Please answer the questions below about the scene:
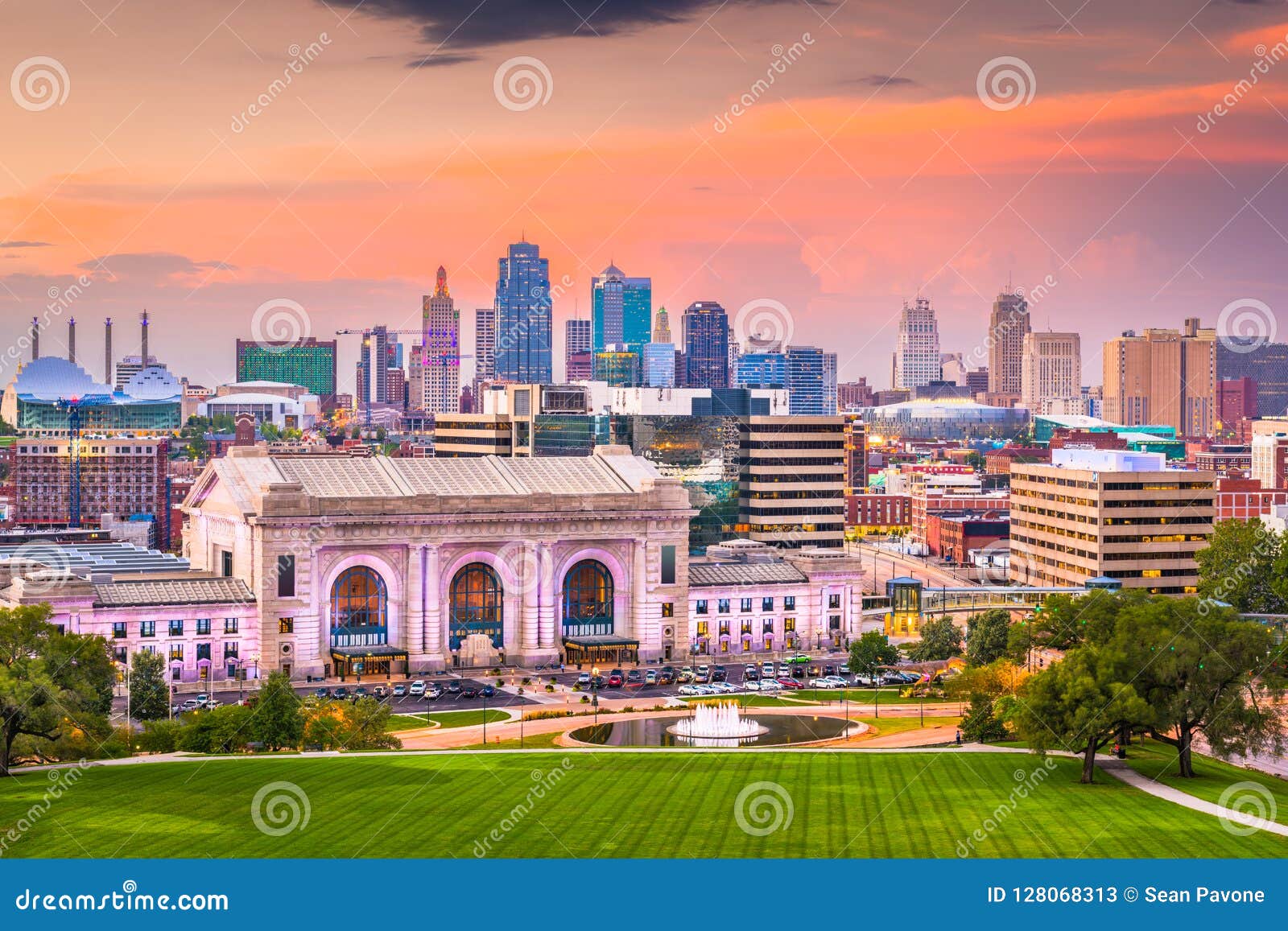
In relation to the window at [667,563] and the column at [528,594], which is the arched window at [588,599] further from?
the window at [667,563]

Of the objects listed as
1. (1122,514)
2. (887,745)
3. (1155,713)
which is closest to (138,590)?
(887,745)

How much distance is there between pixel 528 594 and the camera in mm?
136625

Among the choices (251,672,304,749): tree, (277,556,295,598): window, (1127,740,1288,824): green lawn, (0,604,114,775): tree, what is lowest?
(1127,740,1288,824): green lawn

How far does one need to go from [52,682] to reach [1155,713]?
4832 centimetres

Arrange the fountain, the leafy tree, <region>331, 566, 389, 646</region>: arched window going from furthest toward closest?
the leafy tree < <region>331, 566, 389, 646</region>: arched window < the fountain

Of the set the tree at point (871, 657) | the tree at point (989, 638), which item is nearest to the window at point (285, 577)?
the tree at point (871, 657)

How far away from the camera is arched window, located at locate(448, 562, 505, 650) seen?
446 ft

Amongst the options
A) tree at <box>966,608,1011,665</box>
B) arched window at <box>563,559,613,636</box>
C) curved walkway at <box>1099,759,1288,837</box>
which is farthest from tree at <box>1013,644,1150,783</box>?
arched window at <box>563,559,613,636</box>

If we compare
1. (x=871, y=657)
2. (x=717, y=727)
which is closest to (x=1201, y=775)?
(x=717, y=727)

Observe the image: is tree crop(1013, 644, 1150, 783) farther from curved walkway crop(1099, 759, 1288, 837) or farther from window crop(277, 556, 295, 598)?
window crop(277, 556, 295, 598)

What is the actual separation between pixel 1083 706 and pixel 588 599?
210 feet

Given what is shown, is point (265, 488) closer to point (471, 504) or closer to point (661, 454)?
point (471, 504)

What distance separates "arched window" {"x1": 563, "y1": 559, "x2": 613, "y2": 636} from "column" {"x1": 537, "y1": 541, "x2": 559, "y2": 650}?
2453 millimetres

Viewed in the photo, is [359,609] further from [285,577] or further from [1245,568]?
[1245,568]
